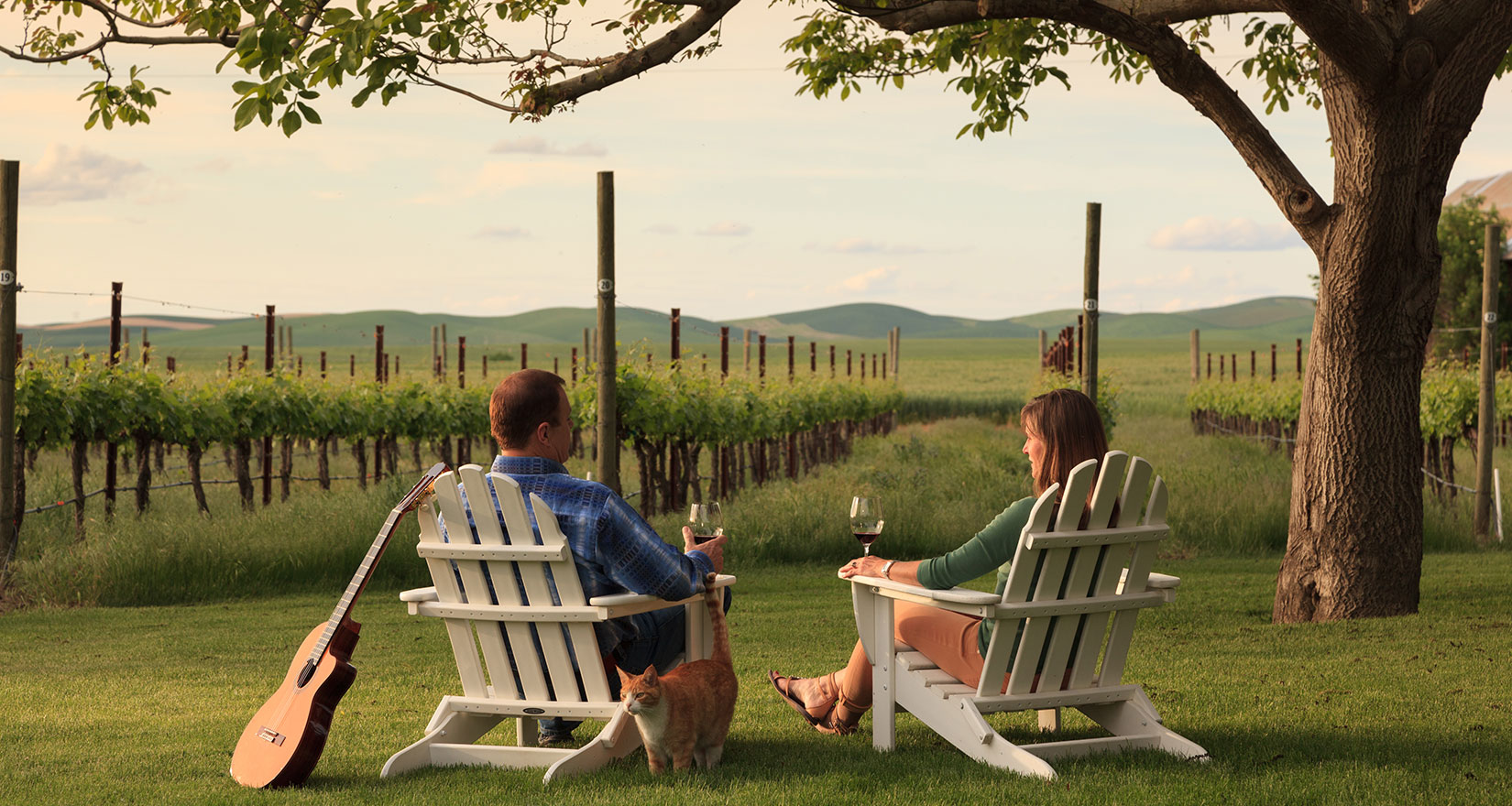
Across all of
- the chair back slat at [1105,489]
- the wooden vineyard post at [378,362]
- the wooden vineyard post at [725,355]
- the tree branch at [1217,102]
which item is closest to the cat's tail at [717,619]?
the chair back slat at [1105,489]

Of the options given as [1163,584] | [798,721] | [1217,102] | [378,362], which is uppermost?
[1217,102]

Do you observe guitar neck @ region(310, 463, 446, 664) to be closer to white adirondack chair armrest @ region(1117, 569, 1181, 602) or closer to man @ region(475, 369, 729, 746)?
man @ region(475, 369, 729, 746)

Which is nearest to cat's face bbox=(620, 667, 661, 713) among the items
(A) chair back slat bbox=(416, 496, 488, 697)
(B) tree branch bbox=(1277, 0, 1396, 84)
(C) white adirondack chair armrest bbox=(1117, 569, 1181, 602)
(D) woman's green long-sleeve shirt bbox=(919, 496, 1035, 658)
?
(A) chair back slat bbox=(416, 496, 488, 697)

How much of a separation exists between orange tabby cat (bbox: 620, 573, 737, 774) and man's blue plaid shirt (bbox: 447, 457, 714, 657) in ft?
0.87

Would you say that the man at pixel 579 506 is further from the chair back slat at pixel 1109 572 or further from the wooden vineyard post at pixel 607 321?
the wooden vineyard post at pixel 607 321

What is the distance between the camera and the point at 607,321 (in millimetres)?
9234

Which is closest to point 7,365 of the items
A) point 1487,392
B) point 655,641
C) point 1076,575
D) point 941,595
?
point 655,641

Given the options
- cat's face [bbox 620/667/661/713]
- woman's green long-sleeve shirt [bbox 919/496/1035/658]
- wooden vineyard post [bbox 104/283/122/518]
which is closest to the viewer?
cat's face [bbox 620/667/661/713]

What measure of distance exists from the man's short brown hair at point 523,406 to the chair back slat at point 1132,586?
1.86 meters

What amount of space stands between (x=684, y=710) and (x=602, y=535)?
1.87 ft

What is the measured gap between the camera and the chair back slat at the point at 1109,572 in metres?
4.10

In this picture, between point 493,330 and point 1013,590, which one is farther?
point 493,330

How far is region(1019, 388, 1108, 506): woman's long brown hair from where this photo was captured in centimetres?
406

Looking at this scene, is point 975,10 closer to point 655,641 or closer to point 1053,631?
point 1053,631
